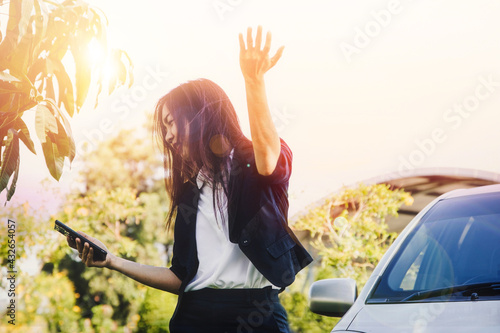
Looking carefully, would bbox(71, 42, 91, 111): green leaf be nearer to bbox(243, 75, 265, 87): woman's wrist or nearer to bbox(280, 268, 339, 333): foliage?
bbox(243, 75, 265, 87): woman's wrist

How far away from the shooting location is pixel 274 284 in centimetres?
166

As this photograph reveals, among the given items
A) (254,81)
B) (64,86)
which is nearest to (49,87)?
(64,86)

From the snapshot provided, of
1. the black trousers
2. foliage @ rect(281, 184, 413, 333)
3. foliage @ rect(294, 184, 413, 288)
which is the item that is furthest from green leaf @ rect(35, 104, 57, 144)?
foliage @ rect(294, 184, 413, 288)

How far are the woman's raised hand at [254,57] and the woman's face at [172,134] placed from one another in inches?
14.4

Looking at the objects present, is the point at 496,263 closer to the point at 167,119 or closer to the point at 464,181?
the point at 167,119

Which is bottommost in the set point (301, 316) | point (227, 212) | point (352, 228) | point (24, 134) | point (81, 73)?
point (301, 316)

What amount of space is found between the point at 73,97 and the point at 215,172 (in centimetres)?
123

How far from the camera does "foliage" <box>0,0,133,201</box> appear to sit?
2531 mm

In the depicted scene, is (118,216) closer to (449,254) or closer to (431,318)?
(449,254)

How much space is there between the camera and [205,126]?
1830 mm

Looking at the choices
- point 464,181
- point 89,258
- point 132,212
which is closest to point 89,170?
point 132,212

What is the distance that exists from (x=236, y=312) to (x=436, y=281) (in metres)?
0.84

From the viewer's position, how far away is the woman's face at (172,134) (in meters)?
1.85

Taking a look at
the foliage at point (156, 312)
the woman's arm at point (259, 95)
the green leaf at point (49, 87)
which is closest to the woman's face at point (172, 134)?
the woman's arm at point (259, 95)
